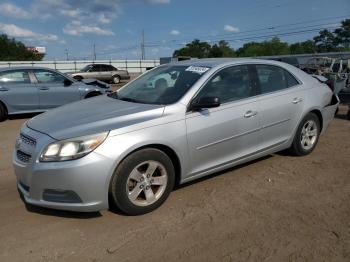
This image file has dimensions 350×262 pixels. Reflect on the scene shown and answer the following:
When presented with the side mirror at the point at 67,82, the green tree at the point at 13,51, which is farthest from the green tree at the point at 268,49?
the side mirror at the point at 67,82

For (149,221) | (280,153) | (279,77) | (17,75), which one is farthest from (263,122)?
(17,75)

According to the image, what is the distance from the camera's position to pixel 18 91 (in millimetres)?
10695

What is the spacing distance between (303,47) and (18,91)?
95806mm

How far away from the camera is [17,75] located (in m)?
10.8

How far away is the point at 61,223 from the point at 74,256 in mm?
685

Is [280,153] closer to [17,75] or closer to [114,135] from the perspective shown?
[114,135]

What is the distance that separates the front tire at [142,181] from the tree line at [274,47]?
82.5m

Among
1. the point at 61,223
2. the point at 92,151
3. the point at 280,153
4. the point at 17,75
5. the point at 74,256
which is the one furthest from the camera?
the point at 17,75

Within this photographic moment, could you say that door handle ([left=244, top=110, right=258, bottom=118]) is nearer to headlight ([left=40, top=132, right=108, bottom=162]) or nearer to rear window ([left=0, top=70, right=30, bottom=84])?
headlight ([left=40, top=132, right=108, bottom=162])

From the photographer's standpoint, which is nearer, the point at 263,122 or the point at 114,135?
the point at 114,135

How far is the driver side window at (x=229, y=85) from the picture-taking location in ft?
15.5

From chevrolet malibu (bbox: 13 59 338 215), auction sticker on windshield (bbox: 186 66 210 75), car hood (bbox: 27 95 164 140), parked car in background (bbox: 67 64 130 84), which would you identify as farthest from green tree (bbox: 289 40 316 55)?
car hood (bbox: 27 95 164 140)

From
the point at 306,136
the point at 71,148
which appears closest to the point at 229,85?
Result: the point at 306,136

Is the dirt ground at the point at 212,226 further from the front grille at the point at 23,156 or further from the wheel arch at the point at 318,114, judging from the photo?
the wheel arch at the point at 318,114
